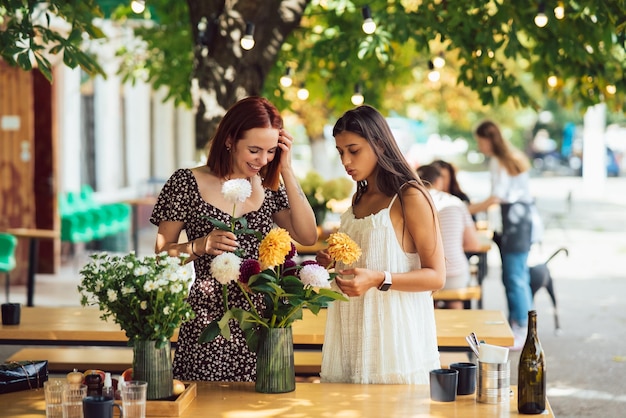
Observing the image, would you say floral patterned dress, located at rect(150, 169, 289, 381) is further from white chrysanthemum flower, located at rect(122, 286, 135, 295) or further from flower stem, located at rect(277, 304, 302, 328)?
white chrysanthemum flower, located at rect(122, 286, 135, 295)

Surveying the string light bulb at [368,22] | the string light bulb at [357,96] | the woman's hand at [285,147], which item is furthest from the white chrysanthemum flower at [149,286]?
the string light bulb at [357,96]

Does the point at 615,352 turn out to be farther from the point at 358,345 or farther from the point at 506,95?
the point at 358,345

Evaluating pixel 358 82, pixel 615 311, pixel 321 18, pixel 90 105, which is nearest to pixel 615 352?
pixel 615 311

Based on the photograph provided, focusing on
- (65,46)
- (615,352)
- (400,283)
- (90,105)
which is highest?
(90,105)

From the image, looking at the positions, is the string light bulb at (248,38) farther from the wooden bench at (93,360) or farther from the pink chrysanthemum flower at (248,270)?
the pink chrysanthemum flower at (248,270)

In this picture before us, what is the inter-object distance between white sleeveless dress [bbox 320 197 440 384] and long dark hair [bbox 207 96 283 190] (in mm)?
514

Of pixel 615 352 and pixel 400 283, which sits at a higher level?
pixel 400 283

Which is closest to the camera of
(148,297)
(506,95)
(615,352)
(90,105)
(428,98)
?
(148,297)

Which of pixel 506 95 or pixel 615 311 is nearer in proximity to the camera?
pixel 506 95

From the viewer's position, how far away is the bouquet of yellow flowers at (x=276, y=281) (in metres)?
3.20

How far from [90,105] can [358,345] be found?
536 inches

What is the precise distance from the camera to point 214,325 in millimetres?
Answer: 3365

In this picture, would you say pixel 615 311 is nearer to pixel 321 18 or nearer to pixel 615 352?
pixel 615 352

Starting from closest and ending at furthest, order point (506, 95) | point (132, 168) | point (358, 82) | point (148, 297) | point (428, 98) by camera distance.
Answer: point (148, 297) → point (506, 95) → point (358, 82) → point (132, 168) → point (428, 98)
